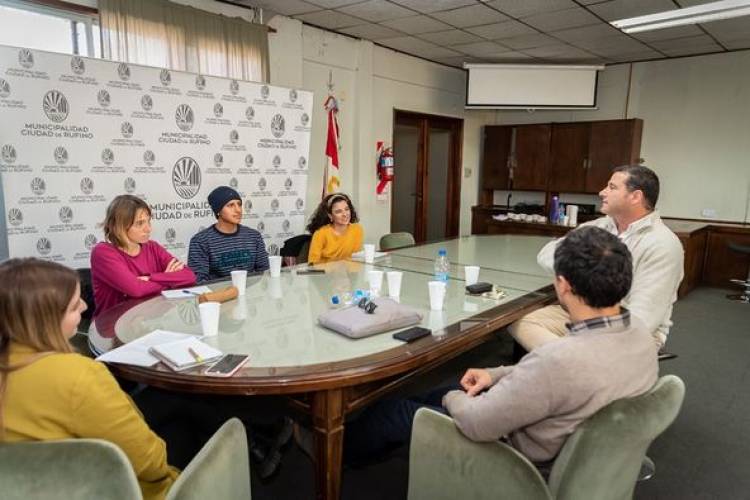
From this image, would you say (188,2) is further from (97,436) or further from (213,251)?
(97,436)

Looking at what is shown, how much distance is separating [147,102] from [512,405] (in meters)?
3.33

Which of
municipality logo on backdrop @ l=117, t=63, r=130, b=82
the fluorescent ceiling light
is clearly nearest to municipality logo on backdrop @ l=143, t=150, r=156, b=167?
municipality logo on backdrop @ l=117, t=63, r=130, b=82

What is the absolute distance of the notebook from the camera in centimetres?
141


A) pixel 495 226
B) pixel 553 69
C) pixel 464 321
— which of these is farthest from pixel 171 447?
pixel 553 69

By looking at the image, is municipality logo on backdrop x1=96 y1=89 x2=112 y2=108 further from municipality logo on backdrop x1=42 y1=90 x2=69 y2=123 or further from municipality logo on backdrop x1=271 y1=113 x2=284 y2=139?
municipality logo on backdrop x1=271 y1=113 x2=284 y2=139

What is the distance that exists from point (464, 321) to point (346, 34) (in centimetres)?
418

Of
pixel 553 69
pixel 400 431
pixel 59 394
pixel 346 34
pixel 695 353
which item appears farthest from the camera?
pixel 553 69

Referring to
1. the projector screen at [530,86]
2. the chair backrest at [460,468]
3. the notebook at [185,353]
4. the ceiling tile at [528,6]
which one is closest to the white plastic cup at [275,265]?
the notebook at [185,353]

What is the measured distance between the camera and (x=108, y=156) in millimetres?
3332

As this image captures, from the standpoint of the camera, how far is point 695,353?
11.8 ft

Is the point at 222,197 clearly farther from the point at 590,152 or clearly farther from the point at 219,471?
the point at 590,152

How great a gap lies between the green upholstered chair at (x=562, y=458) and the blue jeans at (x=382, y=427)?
→ 0.81 feet

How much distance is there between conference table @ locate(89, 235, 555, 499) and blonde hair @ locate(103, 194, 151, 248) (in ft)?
1.54

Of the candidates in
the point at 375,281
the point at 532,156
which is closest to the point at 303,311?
the point at 375,281
